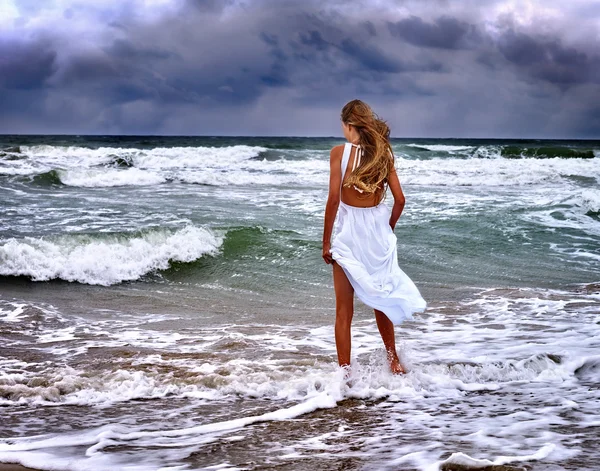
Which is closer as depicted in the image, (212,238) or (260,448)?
(260,448)

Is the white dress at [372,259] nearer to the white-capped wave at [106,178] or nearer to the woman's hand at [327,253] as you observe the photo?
the woman's hand at [327,253]

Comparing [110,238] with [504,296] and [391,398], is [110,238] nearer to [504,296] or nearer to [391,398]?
[504,296]

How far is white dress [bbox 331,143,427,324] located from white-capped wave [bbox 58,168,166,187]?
19223 mm

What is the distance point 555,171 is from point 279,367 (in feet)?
93.1

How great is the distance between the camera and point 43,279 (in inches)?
364

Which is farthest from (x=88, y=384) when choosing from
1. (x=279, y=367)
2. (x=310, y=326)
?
(x=310, y=326)

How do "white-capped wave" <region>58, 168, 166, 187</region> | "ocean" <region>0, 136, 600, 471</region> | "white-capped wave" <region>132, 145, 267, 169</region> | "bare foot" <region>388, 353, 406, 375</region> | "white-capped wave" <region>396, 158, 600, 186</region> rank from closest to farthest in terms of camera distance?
"ocean" <region>0, 136, 600, 471</region>
"bare foot" <region>388, 353, 406, 375</region>
"white-capped wave" <region>58, 168, 166, 187</region>
"white-capped wave" <region>396, 158, 600, 186</region>
"white-capped wave" <region>132, 145, 267, 169</region>

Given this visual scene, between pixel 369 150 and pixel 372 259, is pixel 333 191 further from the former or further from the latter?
pixel 372 259

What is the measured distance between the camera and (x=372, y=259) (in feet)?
14.7

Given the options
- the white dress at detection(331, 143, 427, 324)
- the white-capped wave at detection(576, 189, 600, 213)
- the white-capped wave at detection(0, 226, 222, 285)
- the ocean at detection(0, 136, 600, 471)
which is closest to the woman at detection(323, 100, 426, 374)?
the white dress at detection(331, 143, 427, 324)

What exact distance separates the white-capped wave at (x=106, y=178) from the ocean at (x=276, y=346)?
7.02 m

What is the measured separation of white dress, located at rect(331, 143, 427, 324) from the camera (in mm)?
4445

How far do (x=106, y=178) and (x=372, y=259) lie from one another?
2031 cm

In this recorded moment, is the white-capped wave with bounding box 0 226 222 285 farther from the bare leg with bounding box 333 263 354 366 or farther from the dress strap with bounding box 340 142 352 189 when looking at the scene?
the dress strap with bounding box 340 142 352 189
